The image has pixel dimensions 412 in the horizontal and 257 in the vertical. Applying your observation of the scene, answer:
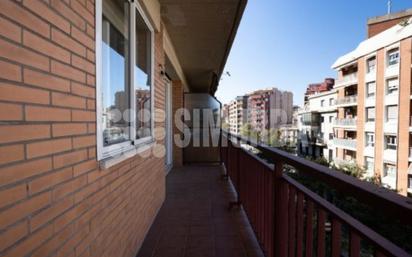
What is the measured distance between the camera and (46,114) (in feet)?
3.43

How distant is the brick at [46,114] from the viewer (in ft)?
3.11

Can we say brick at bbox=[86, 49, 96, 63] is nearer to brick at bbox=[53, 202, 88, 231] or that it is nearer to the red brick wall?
the red brick wall

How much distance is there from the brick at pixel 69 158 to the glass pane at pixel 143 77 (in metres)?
1.22

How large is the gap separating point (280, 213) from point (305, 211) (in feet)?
1.12

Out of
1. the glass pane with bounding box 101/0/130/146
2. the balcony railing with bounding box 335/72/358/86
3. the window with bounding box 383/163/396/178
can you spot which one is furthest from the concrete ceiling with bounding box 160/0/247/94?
the balcony railing with bounding box 335/72/358/86

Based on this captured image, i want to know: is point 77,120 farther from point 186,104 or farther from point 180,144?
point 186,104

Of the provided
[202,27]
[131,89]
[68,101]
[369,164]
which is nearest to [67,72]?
[68,101]

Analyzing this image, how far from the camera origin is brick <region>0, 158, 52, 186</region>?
2.70ft

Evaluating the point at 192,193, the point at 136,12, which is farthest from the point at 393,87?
the point at 136,12

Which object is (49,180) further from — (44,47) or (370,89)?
(370,89)

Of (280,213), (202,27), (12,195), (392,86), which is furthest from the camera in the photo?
(392,86)

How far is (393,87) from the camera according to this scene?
25797mm

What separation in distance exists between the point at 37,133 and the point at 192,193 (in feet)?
12.1

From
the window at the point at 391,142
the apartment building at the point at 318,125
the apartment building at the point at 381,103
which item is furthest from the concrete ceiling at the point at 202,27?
the apartment building at the point at 318,125
